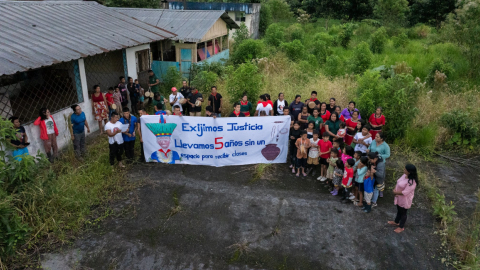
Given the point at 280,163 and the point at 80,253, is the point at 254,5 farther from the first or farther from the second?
the point at 80,253

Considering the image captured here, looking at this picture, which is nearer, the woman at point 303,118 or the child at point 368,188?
the child at point 368,188

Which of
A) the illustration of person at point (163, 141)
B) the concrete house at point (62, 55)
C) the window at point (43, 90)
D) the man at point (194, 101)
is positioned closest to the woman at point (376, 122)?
the man at point (194, 101)

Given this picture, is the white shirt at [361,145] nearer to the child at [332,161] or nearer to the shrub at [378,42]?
the child at [332,161]

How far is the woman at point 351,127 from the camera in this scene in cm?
785

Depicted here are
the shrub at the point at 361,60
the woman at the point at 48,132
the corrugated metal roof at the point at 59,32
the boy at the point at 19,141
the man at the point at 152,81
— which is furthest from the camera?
the shrub at the point at 361,60

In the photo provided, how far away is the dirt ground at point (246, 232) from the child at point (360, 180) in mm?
207

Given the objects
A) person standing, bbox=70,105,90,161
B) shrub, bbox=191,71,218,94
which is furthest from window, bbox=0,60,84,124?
shrub, bbox=191,71,218,94

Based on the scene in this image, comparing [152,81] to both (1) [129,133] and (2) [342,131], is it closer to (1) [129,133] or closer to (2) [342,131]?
(1) [129,133]

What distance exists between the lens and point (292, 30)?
22.2 m

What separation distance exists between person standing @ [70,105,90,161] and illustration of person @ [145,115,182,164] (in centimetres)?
158

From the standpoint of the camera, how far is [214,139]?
7922 mm

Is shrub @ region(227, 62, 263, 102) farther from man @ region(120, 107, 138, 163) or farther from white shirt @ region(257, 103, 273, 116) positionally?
man @ region(120, 107, 138, 163)

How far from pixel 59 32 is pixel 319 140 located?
7.77 metres

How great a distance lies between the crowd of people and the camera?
6.32m
